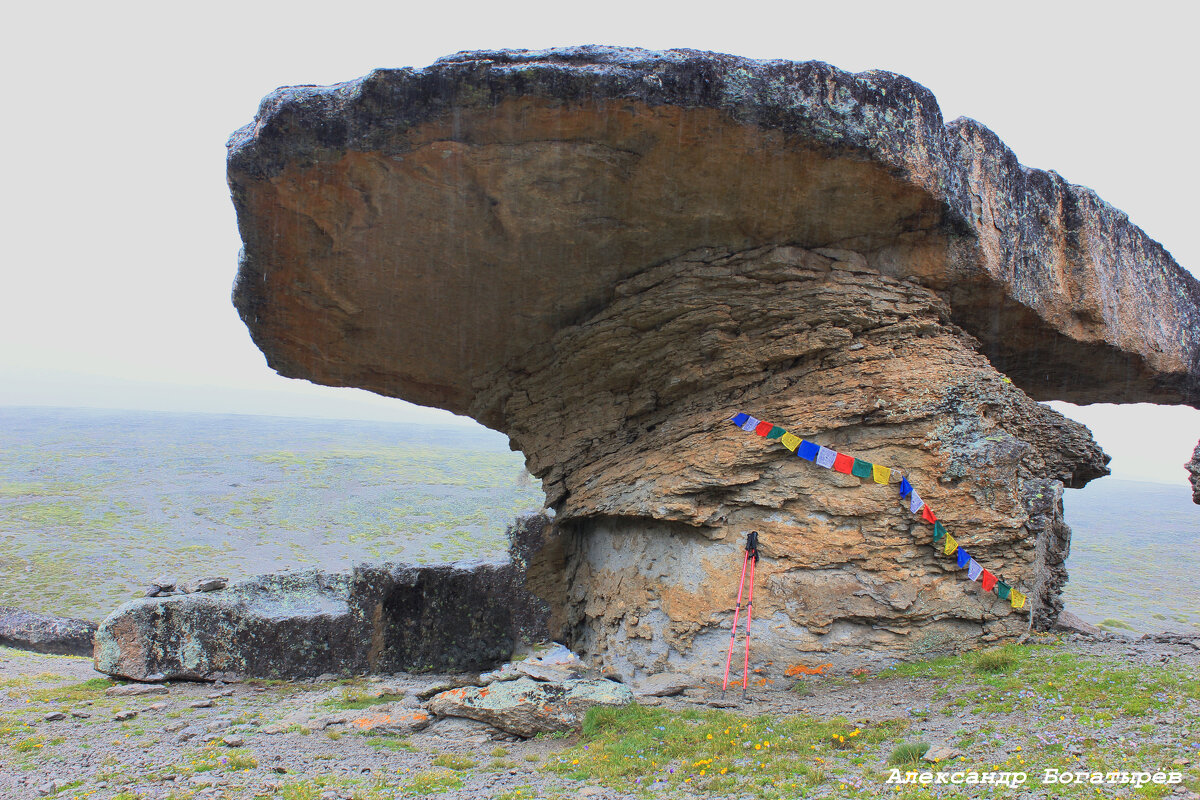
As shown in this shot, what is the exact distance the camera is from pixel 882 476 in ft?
26.5

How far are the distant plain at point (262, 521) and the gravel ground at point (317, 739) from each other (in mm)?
6456

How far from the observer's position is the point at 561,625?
1108 cm

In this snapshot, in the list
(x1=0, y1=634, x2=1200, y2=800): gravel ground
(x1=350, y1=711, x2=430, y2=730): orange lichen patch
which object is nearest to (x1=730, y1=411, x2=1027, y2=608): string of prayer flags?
(x1=0, y1=634, x2=1200, y2=800): gravel ground

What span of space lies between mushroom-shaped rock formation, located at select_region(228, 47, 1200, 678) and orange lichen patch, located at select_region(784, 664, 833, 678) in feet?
0.53

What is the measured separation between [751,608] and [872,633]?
1281 millimetres

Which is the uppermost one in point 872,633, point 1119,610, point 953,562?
point 953,562

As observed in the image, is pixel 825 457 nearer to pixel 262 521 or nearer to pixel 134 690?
pixel 134 690

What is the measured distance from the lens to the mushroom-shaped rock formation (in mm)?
7434

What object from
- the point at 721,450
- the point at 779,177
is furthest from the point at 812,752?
A: the point at 779,177

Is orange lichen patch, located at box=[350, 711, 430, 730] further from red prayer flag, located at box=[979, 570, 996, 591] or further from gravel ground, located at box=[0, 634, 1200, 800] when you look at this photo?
red prayer flag, located at box=[979, 570, 996, 591]

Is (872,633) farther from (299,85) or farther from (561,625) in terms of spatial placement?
(299,85)

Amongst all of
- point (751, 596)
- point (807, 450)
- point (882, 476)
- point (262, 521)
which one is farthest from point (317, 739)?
point (262, 521)

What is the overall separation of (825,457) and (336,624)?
754 cm

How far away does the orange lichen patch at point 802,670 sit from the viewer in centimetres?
774
